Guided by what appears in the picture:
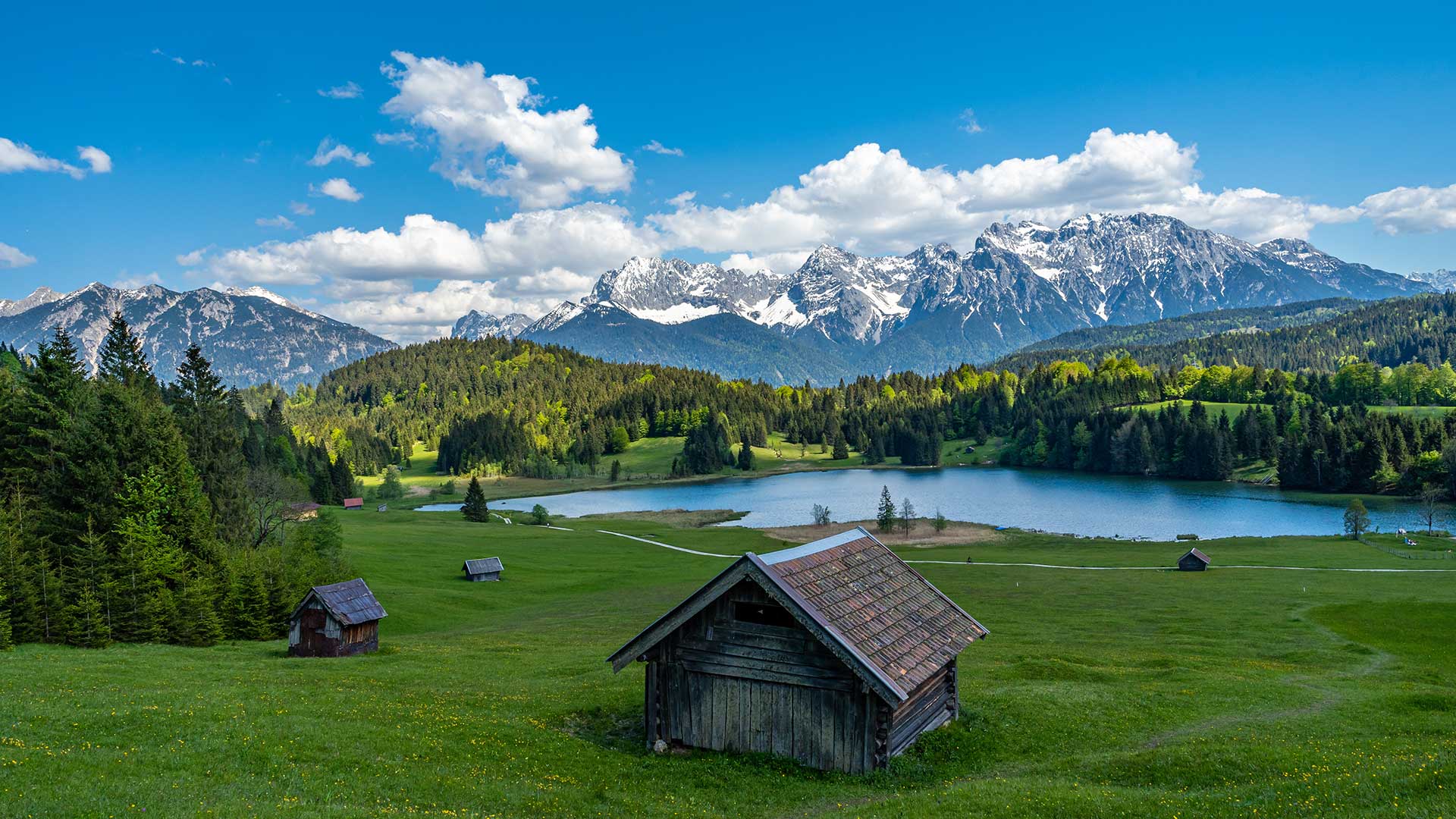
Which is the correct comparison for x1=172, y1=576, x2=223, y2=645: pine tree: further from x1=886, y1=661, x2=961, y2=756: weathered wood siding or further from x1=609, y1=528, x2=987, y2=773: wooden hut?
x1=886, y1=661, x2=961, y2=756: weathered wood siding

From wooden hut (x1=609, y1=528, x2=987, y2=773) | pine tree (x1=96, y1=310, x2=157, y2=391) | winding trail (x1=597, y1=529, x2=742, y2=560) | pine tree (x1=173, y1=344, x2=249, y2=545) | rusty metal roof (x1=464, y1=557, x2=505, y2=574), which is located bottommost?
winding trail (x1=597, y1=529, x2=742, y2=560)

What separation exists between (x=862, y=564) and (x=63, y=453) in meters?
48.3

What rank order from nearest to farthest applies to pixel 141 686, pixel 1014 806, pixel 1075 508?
pixel 1014 806 < pixel 141 686 < pixel 1075 508

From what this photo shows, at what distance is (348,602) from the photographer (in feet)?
149

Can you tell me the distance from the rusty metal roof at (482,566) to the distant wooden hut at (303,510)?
4749cm

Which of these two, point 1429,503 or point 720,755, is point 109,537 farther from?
point 1429,503

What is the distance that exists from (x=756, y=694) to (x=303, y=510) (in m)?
108

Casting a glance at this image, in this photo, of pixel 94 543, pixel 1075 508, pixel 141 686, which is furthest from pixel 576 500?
pixel 141 686

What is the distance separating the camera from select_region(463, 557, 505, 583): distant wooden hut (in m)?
72.0

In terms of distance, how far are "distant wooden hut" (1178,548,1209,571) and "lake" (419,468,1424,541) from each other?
1343 inches

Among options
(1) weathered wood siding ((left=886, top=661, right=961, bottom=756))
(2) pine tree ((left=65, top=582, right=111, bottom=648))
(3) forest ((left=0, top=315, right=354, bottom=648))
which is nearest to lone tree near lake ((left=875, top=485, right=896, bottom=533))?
(3) forest ((left=0, top=315, right=354, bottom=648))

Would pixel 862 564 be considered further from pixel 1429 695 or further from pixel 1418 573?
pixel 1418 573

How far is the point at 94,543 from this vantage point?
4338cm

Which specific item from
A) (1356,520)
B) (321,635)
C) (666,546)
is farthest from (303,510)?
(1356,520)
